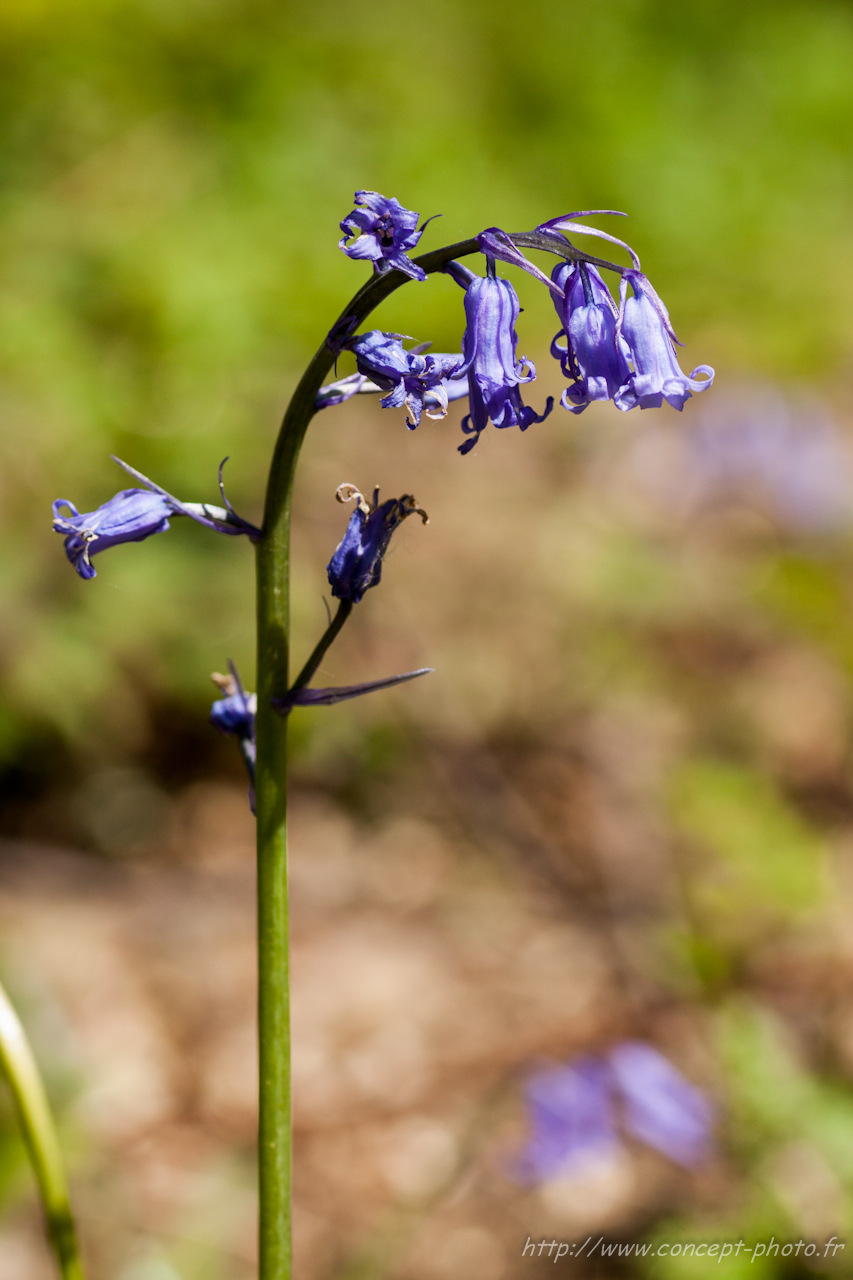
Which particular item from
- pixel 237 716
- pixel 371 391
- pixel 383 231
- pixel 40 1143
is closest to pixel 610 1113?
pixel 40 1143

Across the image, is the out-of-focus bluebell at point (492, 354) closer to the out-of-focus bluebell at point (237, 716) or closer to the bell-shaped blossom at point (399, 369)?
the bell-shaped blossom at point (399, 369)

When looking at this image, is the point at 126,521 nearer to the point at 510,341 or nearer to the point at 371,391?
the point at 371,391

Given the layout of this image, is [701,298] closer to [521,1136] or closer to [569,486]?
[569,486]

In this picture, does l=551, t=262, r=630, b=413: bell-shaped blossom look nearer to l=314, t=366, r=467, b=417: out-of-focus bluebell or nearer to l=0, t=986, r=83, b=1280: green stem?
l=314, t=366, r=467, b=417: out-of-focus bluebell

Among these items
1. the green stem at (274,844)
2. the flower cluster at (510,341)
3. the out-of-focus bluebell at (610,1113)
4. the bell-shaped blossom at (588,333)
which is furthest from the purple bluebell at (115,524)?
the out-of-focus bluebell at (610,1113)

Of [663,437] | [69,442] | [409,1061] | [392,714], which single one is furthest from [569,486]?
[409,1061]

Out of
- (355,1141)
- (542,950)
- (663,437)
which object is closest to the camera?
(355,1141)

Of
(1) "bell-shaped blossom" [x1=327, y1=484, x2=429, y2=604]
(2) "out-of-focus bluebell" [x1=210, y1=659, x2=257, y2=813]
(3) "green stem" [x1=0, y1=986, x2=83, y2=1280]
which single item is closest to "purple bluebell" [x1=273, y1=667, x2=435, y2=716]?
(1) "bell-shaped blossom" [x1=327, y1=484, x2=429, y2=604]
